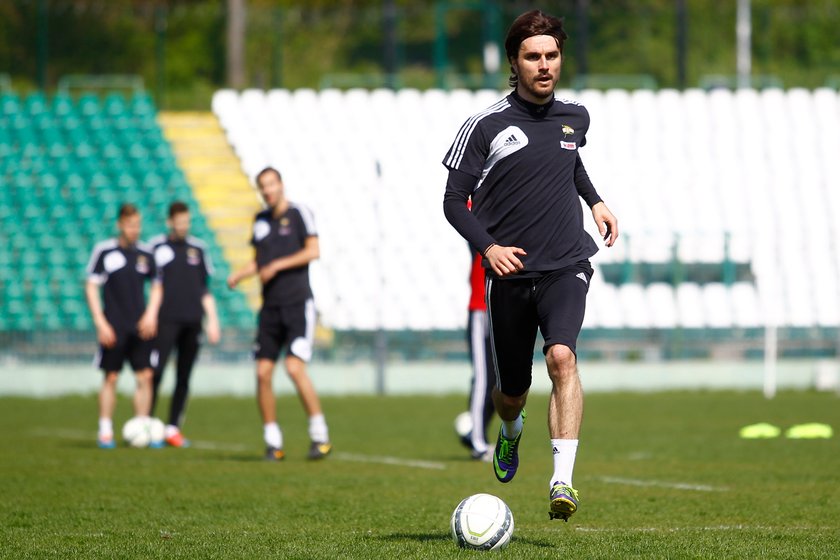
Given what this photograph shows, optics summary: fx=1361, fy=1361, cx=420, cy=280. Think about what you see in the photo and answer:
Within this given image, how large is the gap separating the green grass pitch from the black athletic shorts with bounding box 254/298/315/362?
88 centimetres

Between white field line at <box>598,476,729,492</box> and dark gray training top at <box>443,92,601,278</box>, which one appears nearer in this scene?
dark gray training top at <box>443,92,601,278</box>

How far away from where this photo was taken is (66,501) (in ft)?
26.3

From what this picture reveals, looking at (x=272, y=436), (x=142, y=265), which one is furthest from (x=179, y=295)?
(x=272, y=436)

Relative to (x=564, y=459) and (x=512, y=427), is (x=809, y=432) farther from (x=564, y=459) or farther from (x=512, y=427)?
(x=564, y=459)

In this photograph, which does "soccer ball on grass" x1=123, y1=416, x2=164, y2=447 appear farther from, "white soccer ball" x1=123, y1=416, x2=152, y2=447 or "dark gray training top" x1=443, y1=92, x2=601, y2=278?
"dark gray training top" x1=443, y1=92, x2=601, y2=278

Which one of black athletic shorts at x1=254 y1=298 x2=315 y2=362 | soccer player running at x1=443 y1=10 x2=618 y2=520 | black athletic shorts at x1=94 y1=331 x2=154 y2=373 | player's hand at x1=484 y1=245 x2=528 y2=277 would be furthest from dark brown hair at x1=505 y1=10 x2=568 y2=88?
black athletic shorts at x1=94 y1=331 x2=154 y2=373

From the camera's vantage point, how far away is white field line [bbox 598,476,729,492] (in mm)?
8469

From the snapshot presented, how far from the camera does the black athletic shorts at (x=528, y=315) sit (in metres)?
6.20

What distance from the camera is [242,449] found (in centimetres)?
1211

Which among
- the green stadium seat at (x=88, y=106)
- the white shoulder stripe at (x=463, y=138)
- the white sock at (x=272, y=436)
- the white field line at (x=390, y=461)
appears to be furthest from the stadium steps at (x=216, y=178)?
the white shoulder stripe at (x=463, y=138)

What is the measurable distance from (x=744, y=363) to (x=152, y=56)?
14.8 metres

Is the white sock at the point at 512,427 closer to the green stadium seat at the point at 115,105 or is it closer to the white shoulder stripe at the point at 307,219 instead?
the white shoulder stripe at the point at 307,219

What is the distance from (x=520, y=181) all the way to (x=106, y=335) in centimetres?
720

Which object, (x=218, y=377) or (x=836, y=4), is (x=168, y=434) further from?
(x=836, y=4)
